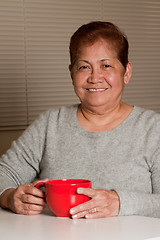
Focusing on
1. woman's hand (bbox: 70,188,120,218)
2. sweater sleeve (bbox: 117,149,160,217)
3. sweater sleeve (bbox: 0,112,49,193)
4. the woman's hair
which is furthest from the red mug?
the woman's hair

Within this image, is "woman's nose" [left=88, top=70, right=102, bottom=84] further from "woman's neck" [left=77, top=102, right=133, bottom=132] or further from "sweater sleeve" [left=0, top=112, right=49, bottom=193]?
"sweater sleeve" [left=0, top=112, right=49, bottom=193]

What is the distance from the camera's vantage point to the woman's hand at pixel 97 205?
1.29 meters

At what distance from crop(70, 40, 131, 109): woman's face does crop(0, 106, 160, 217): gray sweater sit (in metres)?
0.10

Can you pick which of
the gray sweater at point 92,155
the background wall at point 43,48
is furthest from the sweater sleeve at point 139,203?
the background wall at point 43,48

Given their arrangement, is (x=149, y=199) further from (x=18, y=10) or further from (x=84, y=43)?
(x=18, y=10)

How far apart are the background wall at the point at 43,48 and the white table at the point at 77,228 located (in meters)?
1.77

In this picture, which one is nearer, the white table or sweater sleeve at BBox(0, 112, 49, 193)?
the white table

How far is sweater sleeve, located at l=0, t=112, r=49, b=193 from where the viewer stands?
5.67 feet

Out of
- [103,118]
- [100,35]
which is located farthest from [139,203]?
[100,35]

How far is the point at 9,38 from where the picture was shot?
120 inches

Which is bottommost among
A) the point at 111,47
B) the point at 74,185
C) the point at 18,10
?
the point at 74,185

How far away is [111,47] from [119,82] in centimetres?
15

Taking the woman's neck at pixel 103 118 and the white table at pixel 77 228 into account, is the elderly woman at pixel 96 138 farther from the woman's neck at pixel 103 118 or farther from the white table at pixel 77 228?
the white table at pixel 77 228

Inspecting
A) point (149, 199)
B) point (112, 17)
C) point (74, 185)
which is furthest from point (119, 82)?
point (112, 17)
